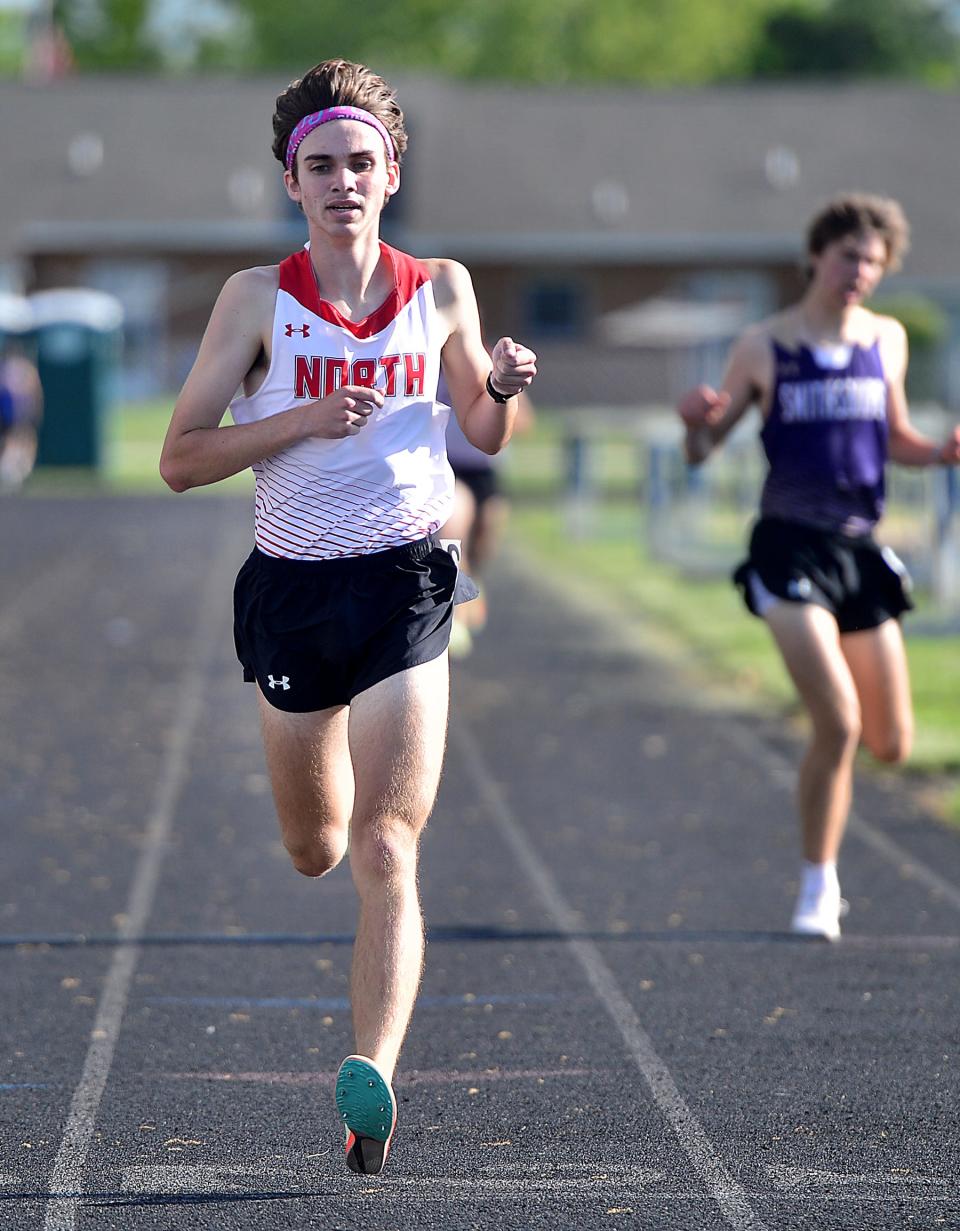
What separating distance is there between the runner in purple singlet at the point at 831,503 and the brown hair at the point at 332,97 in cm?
214

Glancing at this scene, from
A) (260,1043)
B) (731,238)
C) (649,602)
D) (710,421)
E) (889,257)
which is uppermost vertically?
(889,257)

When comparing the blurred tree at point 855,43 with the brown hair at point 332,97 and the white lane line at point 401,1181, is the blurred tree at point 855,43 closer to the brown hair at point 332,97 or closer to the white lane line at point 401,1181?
the brown hair at point 332,97

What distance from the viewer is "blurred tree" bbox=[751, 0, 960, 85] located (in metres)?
72.2

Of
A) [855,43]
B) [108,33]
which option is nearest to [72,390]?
[855,43]

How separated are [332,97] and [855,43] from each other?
72.0 meters

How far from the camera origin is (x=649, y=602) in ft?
54.6

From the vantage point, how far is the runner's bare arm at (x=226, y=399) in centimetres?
439

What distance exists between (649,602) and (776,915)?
32.2ft

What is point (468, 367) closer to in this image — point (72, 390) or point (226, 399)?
point (226, 399)

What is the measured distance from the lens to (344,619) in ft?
14.7

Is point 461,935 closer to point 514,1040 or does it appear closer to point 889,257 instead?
point 514,1040

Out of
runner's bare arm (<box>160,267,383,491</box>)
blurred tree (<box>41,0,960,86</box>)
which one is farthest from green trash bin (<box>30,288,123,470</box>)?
blurred tree (<box>41,0,960,86</box>)

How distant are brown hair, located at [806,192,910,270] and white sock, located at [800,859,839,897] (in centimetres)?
190

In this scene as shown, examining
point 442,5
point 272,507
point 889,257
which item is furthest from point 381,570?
point 442,5
